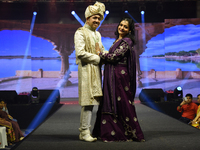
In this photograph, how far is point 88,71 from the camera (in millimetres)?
2811

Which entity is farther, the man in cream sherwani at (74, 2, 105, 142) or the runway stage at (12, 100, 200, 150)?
the man in cream sherwani at (74, 2, 105, 142)

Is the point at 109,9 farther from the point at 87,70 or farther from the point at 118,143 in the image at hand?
the point at 118,143

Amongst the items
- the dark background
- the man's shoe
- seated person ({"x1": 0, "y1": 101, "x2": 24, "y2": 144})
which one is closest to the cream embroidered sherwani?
the man's shoe

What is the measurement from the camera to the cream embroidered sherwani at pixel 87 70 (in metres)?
2.78

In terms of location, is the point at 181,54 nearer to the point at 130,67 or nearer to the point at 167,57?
the point at 167,57

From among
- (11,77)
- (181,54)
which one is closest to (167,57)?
(181,54)

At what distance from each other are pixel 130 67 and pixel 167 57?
21.3 ft

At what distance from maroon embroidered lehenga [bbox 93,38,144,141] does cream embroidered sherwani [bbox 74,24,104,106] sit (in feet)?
0.32

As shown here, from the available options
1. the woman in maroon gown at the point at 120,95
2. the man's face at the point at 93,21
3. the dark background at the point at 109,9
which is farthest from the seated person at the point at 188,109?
the dark background at the point at 109,9

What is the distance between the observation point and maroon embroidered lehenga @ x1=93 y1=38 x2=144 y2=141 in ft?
9.11

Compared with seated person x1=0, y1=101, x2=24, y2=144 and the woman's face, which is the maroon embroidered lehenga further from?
seated person x1=0, y1=101, x2=24, y2=144

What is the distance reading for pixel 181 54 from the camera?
29.3 feet

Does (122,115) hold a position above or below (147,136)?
above

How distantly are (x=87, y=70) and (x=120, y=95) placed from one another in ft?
1.41
